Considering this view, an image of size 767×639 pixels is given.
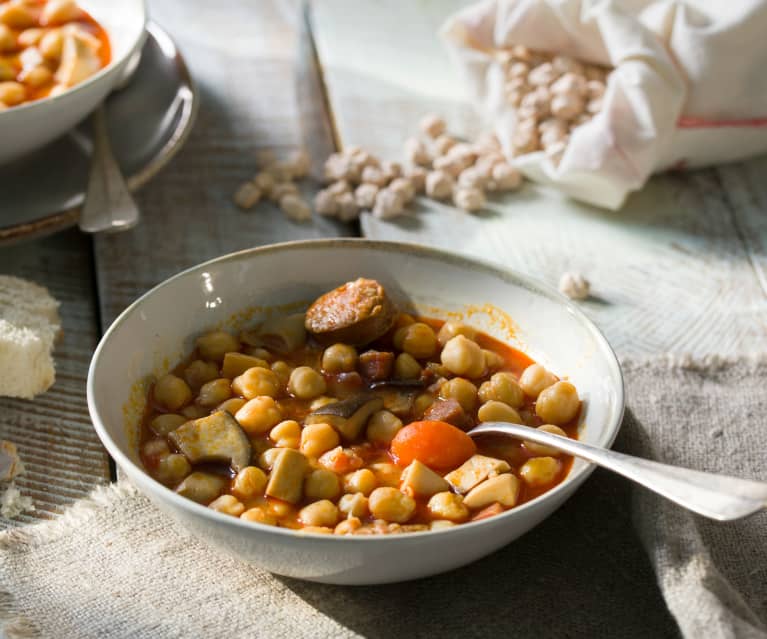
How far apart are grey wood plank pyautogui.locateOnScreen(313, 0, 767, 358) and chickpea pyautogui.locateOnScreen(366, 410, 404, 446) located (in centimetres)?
72

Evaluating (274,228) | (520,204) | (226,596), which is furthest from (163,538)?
(520,204)

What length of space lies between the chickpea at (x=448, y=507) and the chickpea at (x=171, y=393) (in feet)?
1.61

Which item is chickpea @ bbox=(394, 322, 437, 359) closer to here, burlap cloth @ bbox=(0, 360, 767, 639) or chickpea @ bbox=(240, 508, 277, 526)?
burlap cloth @ bbox=(0, 360, 767, 639)

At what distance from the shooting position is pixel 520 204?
9.40 feet

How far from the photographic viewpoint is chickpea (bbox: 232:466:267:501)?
1611 millimetres

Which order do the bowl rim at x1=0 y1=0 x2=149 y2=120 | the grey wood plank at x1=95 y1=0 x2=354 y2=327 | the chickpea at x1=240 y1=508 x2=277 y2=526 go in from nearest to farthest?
1. the chickpea at x1=240 y1=508 x2=277 y2=526
2. the bowl rim at x1=0 y1=0 x2=149 y2=120
3. the grey wood plank at x1=95 y1=0 x2=354 y2=327

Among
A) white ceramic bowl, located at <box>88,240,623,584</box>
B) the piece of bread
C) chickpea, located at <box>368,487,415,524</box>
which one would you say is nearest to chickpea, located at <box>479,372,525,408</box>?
white ceramic bowl, located at <box>88,240,623,584</box>

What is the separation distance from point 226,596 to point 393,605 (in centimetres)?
26

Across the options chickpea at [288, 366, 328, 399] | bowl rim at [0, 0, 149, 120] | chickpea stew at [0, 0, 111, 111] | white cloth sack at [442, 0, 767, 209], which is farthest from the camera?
white cloth sack at [442, 0, 767, 209]

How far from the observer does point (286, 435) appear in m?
1.72

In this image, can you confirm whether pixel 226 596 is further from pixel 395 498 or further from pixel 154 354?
pixel 154 354

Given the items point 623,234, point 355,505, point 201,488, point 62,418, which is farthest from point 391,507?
point 623,234

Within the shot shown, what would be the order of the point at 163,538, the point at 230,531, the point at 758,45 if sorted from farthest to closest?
the point at 758,45 < the point at 163,538 < the point at 230,531

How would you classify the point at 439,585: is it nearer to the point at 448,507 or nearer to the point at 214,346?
the point at 448,507
